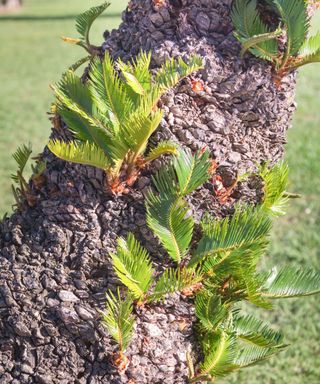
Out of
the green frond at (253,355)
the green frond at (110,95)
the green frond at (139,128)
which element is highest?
the green frond at (110,95)

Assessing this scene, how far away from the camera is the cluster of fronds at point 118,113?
63.9 inches

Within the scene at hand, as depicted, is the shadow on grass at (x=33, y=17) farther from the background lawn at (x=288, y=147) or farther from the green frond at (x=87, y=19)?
the green frond at (x=87, y=19)

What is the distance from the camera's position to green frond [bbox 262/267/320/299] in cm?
181

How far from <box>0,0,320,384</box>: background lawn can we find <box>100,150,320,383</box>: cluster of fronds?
6.23 ft

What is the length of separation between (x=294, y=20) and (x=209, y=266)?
71cm

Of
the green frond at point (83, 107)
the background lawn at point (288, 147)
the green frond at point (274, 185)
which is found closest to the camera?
the green frond at point (83, 107)

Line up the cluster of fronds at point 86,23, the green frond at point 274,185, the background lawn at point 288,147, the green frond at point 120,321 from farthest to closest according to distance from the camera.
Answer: the background lawn at point 288,147, the cluster of fronds at point 86,23, the green frond at point 274,185, the green frond at point 120,321

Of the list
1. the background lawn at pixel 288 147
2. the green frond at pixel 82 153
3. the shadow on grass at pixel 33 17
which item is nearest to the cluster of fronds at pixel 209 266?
the green frond at pixel 82 153

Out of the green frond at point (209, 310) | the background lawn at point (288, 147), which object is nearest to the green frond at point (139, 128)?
the green frond at point (209, 310)

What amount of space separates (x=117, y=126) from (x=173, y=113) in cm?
16

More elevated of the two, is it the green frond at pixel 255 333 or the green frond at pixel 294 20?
the green frond at pixel 294 20

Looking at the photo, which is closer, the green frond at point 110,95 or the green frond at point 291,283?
the green frond at point 110,95

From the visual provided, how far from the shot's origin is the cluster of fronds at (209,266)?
1627mm

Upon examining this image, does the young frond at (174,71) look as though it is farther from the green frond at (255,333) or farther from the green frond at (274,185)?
the green frond at (255,333)
